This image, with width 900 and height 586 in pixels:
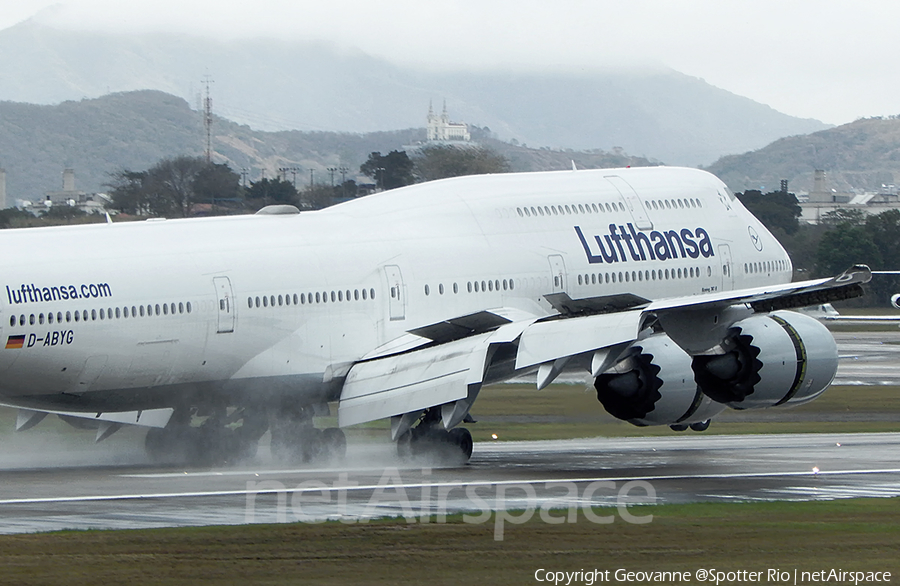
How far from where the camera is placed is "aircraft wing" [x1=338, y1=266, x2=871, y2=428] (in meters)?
24.8

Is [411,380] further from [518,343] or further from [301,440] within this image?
[301,440]

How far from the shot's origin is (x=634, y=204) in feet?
108

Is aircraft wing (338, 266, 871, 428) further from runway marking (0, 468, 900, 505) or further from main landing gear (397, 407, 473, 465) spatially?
runway marking (0, 468, 900, 505)

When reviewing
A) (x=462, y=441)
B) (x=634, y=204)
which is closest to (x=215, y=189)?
Result: (x=634, y=204)

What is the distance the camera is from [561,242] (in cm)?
3156

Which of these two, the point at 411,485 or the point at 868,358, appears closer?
the point at 411,485

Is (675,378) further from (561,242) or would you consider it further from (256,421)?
(256,421)

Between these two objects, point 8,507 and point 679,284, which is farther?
point 679,284

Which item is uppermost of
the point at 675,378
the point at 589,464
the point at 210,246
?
the point at 210,246

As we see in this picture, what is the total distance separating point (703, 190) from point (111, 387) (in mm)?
14936

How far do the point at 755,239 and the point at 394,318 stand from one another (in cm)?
1008

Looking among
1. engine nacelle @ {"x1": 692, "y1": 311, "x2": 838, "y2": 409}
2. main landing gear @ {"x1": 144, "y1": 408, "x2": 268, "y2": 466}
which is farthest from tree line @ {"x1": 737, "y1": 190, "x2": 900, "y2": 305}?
main landing gear @ {"x1": 144, "y1": 408, "x2": 268, "y2": 466}

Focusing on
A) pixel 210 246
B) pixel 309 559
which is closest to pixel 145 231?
pixel 210 246

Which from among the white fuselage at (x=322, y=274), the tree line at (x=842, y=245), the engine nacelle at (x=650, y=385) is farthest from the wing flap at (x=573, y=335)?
the tree line at (x=842, y=245)
